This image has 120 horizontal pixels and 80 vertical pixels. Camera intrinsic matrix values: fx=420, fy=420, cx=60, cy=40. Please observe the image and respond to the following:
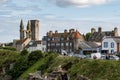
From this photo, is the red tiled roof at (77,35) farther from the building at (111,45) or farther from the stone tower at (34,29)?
the stone tower at (34,29)

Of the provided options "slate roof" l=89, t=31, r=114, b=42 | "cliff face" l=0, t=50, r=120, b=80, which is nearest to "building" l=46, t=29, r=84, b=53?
"slate roof" l=89, t=31, r=114, b=42

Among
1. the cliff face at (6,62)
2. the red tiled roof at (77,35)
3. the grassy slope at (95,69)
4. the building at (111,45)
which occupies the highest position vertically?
the red tiled roof at (77,35)

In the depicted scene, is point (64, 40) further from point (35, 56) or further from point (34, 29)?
point (34, 29)

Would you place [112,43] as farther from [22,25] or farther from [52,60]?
[22,25]

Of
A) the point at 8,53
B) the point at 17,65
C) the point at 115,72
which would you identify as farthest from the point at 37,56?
the point at 115,72

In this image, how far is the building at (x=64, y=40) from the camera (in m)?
117

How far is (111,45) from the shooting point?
298ft

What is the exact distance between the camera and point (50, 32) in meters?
128

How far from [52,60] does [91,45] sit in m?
35.9

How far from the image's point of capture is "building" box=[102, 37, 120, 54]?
9006 centimetres

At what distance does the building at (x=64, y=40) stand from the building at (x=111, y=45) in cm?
2279

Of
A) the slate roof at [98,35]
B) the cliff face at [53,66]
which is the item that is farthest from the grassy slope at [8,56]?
the slate roof at [98,35]

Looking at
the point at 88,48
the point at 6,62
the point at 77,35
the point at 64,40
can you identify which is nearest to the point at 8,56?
the point at 6,62

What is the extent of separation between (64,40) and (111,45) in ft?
103
